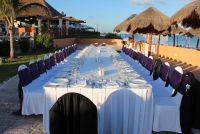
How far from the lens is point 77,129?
11.9 feet

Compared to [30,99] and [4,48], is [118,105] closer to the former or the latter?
[30,99]

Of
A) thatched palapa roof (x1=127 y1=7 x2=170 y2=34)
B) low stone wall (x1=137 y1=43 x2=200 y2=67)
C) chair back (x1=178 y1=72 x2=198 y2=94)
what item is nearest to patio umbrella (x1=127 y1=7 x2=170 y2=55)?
thatched palapa roof (x1=127 y1=7 x2=170 y2=34)

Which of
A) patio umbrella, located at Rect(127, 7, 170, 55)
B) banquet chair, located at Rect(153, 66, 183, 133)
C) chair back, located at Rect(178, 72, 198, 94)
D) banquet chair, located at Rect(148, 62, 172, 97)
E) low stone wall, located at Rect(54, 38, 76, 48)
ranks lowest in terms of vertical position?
low stone wall, located at Rect(54, 38, 76, 48)

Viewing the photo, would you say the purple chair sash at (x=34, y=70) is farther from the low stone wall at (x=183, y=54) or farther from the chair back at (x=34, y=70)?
the low stone wall at (x=183, y=54)

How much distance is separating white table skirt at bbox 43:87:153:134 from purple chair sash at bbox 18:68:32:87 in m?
1.17

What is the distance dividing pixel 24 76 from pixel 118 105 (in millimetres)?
2078

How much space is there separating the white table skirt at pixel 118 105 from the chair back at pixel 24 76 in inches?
46.2

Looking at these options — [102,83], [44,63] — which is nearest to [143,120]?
[102,83]

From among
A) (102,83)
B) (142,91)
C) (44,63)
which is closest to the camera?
(142,91)

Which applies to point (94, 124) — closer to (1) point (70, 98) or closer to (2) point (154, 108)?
(1) point (70, 98)

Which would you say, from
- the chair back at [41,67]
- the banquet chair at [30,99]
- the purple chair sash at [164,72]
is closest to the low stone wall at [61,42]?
the chair back at [41,67]

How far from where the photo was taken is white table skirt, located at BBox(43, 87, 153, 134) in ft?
15.1

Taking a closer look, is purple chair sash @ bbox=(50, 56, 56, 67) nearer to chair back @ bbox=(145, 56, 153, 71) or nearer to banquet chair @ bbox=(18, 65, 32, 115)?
banquet chair @ bbox=(18, 65, 32, 115)

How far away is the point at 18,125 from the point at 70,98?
7.55 feet
